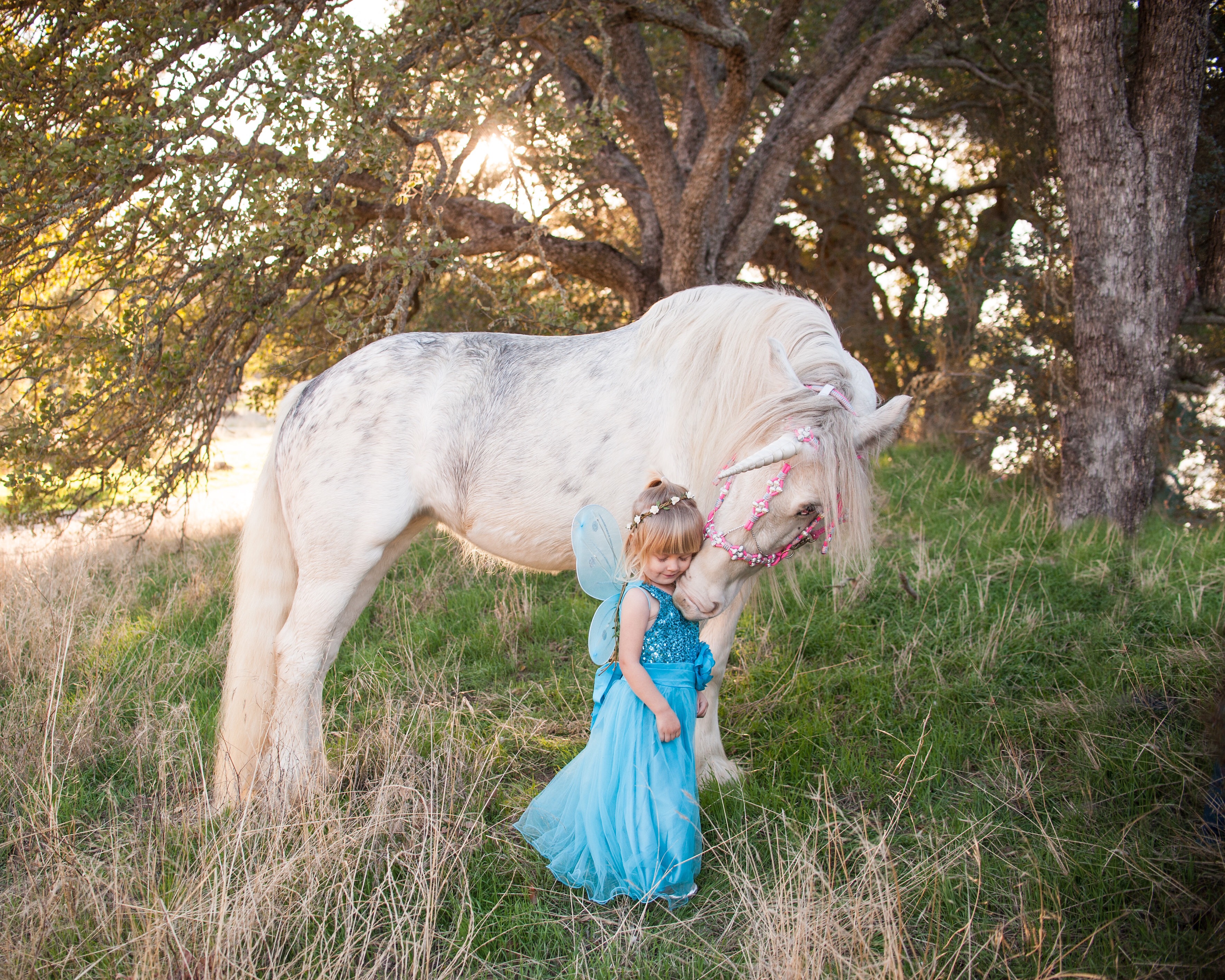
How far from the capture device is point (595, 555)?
269 centimetres

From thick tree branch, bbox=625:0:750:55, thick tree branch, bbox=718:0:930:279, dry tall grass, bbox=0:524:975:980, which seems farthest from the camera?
thick tree branch, bbox=718:0:930:279

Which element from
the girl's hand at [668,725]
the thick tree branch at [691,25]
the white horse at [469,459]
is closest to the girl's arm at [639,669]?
the girl's hand at [668,725]

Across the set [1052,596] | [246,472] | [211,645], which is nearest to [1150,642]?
[1052,596]

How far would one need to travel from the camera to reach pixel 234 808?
2.82m

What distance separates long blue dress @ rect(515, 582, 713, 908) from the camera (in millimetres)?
2465

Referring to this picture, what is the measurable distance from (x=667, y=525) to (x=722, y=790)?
1.17m

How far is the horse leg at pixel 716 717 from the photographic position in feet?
10.3

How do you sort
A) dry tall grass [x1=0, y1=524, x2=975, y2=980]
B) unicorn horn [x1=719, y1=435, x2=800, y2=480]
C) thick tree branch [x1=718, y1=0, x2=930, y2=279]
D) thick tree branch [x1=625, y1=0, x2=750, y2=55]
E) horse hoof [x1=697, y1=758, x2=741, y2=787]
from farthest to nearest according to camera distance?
thick tree branch [x1=718, y1=0, x2=930, y2=279], thick tree branch [x1=625, y1=0, x2=750, y2=55], horse hoof [x1=697, y1=758, x2=741, y2=787], unicorn horn [x1=719, y1=435, x2=800, y2=480], dry tall grass [x1=0, y1=524, x2=975, y2=980]

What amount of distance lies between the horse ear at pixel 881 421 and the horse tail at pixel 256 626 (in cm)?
234

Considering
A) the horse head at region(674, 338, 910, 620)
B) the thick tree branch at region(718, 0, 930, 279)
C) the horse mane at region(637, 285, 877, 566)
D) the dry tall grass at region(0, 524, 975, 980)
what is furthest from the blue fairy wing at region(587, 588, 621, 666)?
the thick tree branch at region(718, 0, 930, 279)

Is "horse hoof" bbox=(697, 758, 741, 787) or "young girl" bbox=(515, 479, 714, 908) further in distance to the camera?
"horse hoof" bbox=(697, 758, 741, 787)

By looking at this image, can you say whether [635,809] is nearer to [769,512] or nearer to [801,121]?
[769,512]

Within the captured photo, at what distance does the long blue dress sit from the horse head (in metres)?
0.17

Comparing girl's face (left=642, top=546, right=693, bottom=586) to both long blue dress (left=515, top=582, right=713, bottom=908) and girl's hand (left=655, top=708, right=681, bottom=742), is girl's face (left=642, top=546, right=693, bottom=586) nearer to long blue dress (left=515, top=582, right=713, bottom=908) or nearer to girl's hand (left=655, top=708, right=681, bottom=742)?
long blue dress (left=515, top=582, right=713, bottom=908)
